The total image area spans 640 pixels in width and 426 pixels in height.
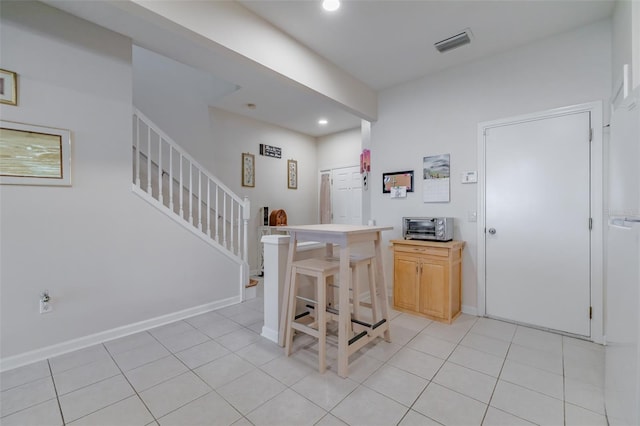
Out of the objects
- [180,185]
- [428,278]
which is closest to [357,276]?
[428,278]

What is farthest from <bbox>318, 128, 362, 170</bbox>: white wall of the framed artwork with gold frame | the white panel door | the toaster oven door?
the framed artwork with gold frame

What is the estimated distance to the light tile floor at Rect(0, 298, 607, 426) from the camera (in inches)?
64.1

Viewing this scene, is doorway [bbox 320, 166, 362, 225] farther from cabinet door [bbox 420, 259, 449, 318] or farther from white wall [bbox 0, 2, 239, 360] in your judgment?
white wall [bbox 0, 2, 239, 360]

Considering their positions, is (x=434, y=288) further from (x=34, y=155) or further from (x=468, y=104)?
(x=34, y=155)

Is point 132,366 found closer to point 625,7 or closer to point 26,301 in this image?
point 26,301

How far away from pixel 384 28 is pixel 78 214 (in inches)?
127

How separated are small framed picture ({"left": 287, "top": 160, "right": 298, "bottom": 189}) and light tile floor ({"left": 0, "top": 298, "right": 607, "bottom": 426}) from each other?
3638 millimetres

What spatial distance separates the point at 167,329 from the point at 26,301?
1.09 meters

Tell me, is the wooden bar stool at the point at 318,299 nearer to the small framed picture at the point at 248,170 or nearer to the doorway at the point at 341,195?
the small framed picture at the point at 248,170

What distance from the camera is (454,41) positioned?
2797 mm

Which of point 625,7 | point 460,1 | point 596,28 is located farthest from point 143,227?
point 596,28

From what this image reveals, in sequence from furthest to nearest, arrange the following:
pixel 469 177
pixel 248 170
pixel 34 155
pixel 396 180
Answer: pixel 248 170 → pixel 396 180 → pixel 469 177 → pixel 34 155

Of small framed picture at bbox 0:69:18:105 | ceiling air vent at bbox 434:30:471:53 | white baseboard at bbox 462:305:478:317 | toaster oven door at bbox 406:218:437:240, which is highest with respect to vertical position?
ceiling air vent at bbox 434:30:471:53

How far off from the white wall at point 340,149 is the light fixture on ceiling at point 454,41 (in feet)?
9.22
